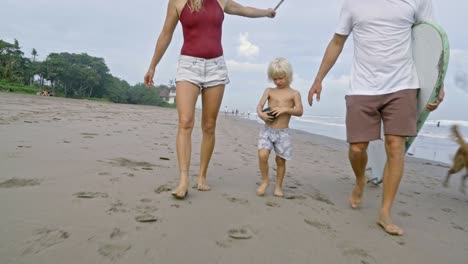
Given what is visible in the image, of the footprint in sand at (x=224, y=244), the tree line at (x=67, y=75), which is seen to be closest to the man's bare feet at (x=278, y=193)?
the footprint in sand at (x=224, y=244)

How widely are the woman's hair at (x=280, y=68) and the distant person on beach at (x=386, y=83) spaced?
0.66 m

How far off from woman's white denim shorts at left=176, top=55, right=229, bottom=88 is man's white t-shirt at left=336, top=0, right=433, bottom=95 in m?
1.19

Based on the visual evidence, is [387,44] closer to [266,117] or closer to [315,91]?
[315,91]

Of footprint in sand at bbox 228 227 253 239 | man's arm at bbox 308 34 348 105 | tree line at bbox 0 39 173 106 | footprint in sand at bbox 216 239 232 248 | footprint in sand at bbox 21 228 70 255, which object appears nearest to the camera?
footprint in sand at bbox 21 228 70 255

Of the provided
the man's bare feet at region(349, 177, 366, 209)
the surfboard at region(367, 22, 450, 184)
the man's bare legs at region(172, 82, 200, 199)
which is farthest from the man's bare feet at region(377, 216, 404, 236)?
the man's bare legs at region(172, 82, 200, 199)

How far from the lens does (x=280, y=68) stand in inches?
116

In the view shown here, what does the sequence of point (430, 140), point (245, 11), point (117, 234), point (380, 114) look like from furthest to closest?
point (430, 140)
point (245, 11)
point (380, 114)
point (117, 234)

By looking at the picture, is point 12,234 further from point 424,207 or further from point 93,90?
point 93,90

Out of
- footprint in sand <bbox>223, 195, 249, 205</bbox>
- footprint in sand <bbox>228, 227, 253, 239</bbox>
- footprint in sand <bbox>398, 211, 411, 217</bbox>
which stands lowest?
footprint in sand <bbox>228, 227, 253, 239</bbox>

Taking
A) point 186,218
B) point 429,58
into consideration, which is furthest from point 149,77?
point 429,58

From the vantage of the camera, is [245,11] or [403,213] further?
[245,11]

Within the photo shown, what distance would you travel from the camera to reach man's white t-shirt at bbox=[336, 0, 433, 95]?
230cm

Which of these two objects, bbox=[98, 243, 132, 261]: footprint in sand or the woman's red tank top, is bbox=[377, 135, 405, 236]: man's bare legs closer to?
the woman's red tank top

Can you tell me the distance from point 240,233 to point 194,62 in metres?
1.54
